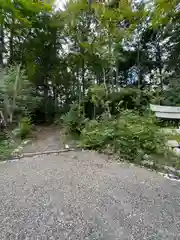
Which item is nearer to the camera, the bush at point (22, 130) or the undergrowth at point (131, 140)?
the undergrowth at point (131, 140)

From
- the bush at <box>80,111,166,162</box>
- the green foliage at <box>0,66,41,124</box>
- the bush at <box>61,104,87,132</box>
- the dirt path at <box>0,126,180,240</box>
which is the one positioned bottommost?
the dirt path at <box>0,126,180,240</box>

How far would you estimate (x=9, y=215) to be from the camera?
170cm

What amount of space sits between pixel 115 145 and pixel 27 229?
7.86ft

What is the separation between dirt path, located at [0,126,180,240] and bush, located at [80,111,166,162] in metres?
0.47

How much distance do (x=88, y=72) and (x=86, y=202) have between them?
22.9 ft

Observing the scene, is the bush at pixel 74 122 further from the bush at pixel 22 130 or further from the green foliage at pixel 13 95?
the green foliage at pixel 13 95

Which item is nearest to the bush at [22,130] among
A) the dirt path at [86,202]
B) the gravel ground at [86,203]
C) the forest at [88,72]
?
the forest at [88,72]

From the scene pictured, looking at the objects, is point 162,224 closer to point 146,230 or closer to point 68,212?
point 146,230

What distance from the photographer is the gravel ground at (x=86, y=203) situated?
149cm

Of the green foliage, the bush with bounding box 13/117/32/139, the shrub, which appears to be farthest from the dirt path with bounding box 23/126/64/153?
the green foliage

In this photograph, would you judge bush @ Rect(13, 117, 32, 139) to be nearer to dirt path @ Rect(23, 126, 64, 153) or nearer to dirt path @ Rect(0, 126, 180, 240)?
dirt path @ Rect(23, 126, 64, 153)

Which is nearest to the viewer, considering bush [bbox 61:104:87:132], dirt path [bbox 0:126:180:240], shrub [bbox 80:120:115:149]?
dirt path [bbox 0:126:180:240]

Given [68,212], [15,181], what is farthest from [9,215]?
[15,181]

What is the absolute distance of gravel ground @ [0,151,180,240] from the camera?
149cm
